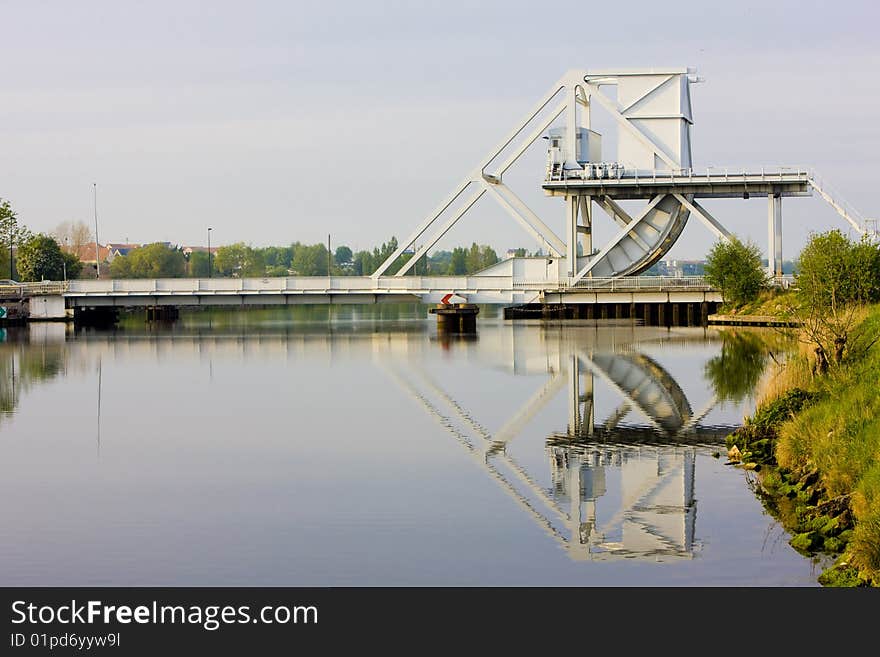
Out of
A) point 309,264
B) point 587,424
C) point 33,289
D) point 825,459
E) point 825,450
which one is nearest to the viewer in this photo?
point 825,459

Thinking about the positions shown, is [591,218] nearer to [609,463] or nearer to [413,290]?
[413,290]

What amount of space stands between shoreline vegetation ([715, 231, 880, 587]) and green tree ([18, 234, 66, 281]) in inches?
3496

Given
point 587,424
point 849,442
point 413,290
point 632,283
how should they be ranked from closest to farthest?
point 849,442
point 587,424
point 632,283
point 413,290

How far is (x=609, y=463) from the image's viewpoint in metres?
22.3

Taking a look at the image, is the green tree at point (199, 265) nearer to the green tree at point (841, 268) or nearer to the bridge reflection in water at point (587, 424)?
the bridge reflection in water at point (587, 424)

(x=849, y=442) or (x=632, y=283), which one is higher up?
(x=632, y=283)

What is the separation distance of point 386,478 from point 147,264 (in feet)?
412

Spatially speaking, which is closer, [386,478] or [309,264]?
[386,478]

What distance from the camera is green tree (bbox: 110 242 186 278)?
142 meters

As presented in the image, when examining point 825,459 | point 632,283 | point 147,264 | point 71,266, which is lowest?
point 825,459

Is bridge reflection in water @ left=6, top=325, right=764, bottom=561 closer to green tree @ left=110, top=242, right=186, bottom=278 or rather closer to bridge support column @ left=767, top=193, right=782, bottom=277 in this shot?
bridge support column @ left=767, top=193, right=782, bottom=277

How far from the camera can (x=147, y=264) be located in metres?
142

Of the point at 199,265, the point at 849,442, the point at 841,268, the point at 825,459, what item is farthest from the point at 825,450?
the point at 199,265
